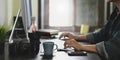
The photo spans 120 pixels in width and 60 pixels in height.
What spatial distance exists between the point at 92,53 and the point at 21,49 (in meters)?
0.51

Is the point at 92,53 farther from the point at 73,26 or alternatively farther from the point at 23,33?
the point at 73,26

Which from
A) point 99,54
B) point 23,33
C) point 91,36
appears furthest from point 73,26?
point 99,54

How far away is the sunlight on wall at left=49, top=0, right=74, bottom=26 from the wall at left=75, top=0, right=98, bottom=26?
0.11 metres

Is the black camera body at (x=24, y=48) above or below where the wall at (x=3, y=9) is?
below

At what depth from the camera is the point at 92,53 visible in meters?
1.67

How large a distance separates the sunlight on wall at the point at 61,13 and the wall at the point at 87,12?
11cm

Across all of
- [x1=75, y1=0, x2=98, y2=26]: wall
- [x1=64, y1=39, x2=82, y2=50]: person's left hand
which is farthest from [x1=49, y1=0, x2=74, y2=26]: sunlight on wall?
[x1=64, y1=39, x2=82, y2=50]: person's left hand

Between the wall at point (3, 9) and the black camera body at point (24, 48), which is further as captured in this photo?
the wall at point (3, 9)

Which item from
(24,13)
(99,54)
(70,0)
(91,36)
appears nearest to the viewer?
(99,54)

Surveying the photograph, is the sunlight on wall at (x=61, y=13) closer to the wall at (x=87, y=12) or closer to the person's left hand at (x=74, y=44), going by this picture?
the wall at (x=87, y=12)

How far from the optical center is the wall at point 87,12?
11.3 feet

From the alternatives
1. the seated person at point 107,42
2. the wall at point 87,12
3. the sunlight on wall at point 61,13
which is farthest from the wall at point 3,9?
the wall at point 87,12

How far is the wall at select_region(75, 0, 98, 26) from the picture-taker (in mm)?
3436

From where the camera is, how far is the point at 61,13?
3527 millimetres
